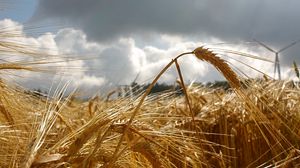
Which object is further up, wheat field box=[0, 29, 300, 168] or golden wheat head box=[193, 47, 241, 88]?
golden wheat head box=[193, 47, 241, 88]

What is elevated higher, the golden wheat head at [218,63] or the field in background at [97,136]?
the golden wheat head at [218,63]

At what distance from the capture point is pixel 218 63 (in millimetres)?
1623

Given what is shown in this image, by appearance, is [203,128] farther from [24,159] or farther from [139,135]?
[24,159]

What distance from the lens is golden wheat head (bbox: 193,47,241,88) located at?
1.62 meters

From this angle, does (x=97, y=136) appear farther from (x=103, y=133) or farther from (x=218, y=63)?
(x=218, y=63)

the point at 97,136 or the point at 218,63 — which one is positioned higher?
the point at 218,63

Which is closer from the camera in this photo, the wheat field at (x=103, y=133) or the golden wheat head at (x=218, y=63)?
the wheat field at (x=103, y=133)

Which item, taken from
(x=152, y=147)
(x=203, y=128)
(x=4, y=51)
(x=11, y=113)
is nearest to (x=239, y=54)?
(x=152, y=147)

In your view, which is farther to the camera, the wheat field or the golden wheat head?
the golden wheat head

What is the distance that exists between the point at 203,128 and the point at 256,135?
428 millimetres

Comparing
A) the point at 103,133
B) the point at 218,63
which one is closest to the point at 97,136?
the point at 103,133

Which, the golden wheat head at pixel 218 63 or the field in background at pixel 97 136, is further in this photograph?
the golden wheat head at pixel 218 63

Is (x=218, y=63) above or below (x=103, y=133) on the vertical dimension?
above

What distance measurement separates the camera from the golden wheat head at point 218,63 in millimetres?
1618
